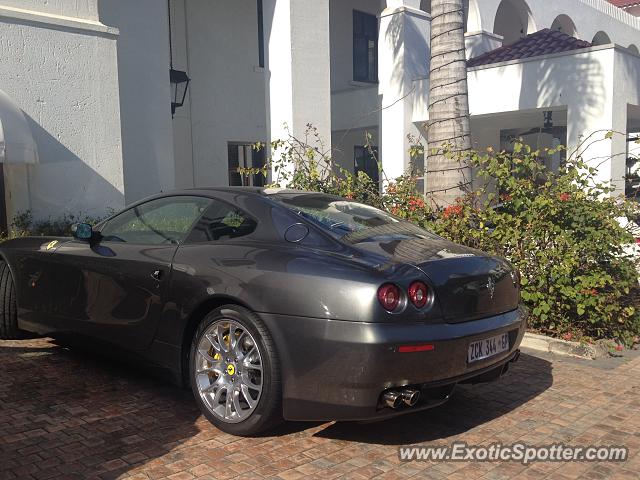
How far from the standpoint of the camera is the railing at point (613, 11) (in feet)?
67.7

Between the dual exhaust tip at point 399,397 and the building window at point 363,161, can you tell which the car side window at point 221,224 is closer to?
the dual exhaust tip at point 399,397

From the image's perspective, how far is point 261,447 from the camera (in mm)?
3574

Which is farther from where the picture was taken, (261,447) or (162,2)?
(162,2)

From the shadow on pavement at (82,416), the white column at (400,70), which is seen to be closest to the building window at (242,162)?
the white column at (400,70)

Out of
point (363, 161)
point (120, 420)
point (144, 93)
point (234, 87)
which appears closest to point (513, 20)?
point (363, 161)

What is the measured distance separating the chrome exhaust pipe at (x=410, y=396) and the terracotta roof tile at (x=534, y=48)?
11.2 m

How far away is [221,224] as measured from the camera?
412 cm

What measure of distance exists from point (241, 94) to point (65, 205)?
6649 mm

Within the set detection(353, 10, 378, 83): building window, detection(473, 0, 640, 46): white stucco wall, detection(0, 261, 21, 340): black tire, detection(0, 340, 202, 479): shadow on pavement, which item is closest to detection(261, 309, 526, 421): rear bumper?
detection(0, 340, 202, 479): shadow on pavement

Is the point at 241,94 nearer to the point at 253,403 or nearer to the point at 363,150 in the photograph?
the point at 363,150

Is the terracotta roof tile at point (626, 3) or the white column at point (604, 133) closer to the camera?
the white column at point (604, 133)

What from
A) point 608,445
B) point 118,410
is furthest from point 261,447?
point 608,445

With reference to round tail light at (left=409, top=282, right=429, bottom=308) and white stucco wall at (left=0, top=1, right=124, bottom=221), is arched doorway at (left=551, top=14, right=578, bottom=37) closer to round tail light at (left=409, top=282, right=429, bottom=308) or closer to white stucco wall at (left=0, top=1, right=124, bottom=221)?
white stucco wall at (left=0, top=1, right=124, bottom=221)

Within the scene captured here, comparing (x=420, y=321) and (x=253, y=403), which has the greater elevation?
(x=420, y=321)
